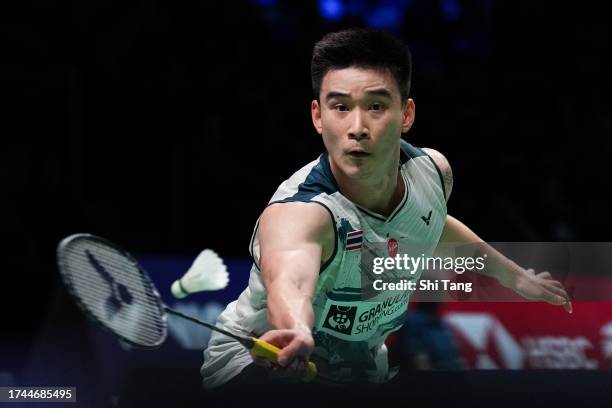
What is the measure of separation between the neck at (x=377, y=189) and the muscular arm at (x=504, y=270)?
321mm

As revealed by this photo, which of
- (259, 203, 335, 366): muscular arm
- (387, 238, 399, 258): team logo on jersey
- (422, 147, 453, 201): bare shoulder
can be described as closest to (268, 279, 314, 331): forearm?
(259, 203, 335, 366): muscular arm

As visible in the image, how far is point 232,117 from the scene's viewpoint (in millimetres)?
7012

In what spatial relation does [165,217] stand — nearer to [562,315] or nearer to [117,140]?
[117,140]

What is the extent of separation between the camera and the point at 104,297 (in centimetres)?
324

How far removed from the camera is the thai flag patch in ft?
11.9

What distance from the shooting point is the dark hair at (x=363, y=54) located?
3.67m

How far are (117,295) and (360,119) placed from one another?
40.2 inches

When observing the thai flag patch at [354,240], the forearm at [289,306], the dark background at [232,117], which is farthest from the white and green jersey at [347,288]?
the dark background at [232,117]

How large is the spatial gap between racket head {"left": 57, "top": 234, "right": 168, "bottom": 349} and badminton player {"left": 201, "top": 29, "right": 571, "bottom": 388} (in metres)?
0.37

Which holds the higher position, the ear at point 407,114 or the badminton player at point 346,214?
the ear at point 407,114

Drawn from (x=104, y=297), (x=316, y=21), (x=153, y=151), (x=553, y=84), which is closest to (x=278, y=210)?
(x=104, y=297)

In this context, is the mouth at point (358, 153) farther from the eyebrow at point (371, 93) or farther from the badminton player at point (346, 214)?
the eyebrow at point (371, 93)

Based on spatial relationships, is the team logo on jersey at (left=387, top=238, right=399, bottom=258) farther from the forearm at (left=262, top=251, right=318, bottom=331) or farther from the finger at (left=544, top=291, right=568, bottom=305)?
the finger at (left=544, top=291, right=568, bottom=305)

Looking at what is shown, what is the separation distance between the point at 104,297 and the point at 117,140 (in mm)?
3413
